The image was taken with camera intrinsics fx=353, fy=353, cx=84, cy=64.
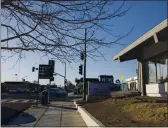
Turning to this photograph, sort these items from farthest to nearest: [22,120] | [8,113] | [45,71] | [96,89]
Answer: [45,71] < [96,89] < [8,113] < [22,120]

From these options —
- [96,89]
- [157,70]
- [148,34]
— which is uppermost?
[148,34]

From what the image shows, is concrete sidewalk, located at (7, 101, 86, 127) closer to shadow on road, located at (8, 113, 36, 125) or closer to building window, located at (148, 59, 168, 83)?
shadow on road, located at (8, 113, 36, 125)

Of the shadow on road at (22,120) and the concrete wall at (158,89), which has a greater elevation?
the concrete wall at (158,89)

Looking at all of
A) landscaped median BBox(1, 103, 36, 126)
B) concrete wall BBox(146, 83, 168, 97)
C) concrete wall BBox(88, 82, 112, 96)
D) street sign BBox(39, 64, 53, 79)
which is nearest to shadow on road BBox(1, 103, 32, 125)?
landscaped median BBox(1, 103, 36, 126)

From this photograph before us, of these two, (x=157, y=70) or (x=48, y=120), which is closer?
(x=48, y=120)

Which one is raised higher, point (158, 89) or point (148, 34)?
point (148, 34)

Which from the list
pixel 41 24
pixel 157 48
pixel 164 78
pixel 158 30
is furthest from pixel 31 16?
pixel 164 78

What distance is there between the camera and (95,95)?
31594mm

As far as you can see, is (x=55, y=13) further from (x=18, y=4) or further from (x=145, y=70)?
(x=145, y=70)

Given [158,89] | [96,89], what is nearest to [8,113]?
[158,89]

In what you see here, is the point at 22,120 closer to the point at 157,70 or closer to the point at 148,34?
the point at 148,34

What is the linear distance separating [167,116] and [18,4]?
5.65 m

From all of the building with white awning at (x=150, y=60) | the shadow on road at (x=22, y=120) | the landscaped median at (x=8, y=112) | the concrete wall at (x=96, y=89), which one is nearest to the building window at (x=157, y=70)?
the building with white awning at (x=150, y=60)

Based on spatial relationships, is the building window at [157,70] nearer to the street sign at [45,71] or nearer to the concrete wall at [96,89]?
the concrete wall at [96,89]
